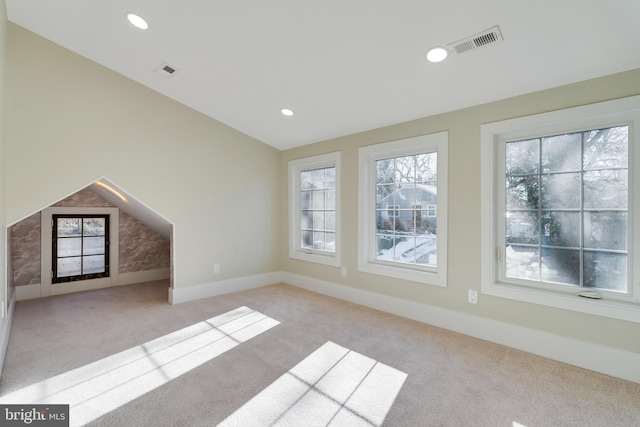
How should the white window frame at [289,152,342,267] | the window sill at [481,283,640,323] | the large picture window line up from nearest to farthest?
the window sill at [481,283,640,323], the large picture window, the white window frame at [289,152,342,267]

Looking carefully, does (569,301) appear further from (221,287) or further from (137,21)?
(137,21)

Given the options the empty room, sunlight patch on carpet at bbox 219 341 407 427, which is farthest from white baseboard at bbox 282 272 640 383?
sunlight patch on carpet at bbox 219 341 407 427

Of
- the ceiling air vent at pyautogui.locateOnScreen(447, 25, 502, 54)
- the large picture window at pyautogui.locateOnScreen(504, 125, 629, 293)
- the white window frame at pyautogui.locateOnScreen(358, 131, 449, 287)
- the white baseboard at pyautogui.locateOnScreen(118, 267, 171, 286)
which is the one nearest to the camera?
the ceiling air vent at pyautogui.locateOnScreen(447, 25, 502, 54)

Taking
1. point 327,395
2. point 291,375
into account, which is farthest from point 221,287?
point 327,395

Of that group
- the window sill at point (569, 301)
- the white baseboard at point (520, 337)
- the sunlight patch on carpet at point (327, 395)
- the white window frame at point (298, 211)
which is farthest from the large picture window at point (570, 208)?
the white window frame at point (298, 211)

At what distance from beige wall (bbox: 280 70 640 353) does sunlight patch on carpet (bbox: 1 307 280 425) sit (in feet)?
5.03

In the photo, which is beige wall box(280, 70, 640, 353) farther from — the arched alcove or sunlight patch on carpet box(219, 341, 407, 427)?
the arched alcove

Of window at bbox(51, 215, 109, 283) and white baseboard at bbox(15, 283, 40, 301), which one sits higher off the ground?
window at bbox(51, 215, 109, 283)

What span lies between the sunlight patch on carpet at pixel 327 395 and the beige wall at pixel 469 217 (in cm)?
115

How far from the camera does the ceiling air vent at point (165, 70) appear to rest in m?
3.00

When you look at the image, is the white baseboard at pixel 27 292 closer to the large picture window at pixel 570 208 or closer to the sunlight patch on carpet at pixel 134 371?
the sunlight patch on carpet at pixel 134 371

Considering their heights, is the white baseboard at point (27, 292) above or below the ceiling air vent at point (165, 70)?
below

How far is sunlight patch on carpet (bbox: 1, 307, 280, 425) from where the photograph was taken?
1845 mm

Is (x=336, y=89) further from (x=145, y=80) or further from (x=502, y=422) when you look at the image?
(x=502, y=422)
